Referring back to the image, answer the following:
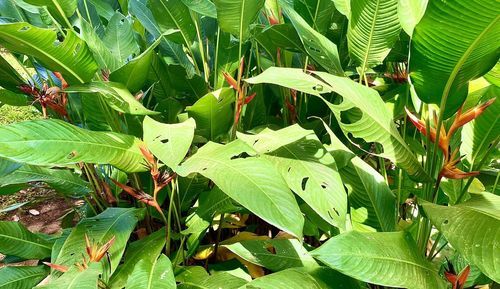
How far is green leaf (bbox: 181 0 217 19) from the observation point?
4.08 ft

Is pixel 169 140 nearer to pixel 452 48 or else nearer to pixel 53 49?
pixel 53 49

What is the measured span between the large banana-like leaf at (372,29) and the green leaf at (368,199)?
0.23 m

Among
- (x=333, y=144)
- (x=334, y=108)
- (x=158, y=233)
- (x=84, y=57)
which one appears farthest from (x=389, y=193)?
(x=84, y=57)

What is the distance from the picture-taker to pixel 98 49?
1.21 meters

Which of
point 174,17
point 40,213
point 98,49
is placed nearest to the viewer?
point 98,49

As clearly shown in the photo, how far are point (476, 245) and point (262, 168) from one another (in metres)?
0.36

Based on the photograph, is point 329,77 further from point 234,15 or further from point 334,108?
point 234,15

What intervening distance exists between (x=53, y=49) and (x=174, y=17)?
1.55 feet

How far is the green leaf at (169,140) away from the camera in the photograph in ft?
2.73

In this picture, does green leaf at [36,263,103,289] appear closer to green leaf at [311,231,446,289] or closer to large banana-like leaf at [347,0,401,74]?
green leaf at [311,231,446,289]

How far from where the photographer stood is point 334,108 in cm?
86

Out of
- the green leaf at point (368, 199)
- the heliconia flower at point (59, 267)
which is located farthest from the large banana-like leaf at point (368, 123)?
the heliconia flower at point (59, 267)

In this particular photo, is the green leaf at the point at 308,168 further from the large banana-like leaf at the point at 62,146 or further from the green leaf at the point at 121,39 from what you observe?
the green leaf at the point at 121,39

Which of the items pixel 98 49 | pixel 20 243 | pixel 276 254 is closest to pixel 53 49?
pixel 98 49
